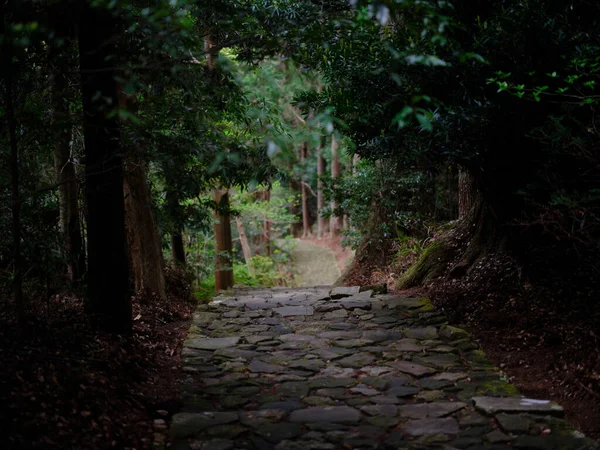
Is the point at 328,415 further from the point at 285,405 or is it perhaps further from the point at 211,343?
the point at 211,343

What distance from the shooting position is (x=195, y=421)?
458 cm

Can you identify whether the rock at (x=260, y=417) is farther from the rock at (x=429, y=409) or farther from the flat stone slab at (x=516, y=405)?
the flat stone slab at (x=516, y=405)

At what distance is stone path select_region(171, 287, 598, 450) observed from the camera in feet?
14.0

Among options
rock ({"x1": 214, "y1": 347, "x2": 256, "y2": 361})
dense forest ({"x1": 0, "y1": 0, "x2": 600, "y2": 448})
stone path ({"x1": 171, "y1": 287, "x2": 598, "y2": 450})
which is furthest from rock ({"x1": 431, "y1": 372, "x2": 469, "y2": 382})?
rock ({"x1": 214, "y1": 347, "x2": 256, "y2": 361})

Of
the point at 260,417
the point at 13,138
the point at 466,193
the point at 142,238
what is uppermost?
the point at 13,138

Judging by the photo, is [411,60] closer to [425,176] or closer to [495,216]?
[495,216]

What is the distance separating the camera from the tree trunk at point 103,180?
5664 mm

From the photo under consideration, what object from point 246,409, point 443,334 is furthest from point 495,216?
point 246,409

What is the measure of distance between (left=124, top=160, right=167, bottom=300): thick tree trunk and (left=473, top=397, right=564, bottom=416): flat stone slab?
18.3ft

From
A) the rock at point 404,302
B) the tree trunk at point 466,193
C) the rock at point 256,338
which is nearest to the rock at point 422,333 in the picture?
the rock at point 404,302

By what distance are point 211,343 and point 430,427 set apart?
3.43 m

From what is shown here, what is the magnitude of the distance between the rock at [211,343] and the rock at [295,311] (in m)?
1.62

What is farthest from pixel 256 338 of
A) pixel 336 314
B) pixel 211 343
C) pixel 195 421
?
pixel 195 421

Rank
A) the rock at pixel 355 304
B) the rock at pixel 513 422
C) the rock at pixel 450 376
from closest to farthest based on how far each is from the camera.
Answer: the rock at pixel 513 422
the rock at pixel 450 376
the rock at pixel 355 304
